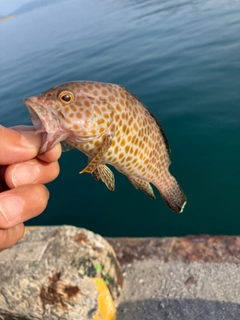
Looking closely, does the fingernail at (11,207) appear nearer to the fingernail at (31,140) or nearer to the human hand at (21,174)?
the human hand at (21,174)

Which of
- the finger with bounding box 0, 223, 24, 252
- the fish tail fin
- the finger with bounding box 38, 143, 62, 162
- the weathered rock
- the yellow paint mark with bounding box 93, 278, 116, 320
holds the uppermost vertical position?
the finger with bounding box 38, 143, 62, 162

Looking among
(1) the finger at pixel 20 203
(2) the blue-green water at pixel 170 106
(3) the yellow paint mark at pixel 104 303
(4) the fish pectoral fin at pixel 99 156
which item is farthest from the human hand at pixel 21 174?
(2) the blue-green water at pixel 170 106

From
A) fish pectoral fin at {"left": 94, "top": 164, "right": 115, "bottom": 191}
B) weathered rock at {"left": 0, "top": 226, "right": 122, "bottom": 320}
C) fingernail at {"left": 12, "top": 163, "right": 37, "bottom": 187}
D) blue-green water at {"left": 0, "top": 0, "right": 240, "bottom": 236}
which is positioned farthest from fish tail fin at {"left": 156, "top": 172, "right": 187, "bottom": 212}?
blue-green water at {"left": 0, "top": 0, "right": 240, "bottom": 236}

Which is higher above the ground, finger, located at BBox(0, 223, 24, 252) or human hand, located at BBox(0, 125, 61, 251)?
human hand, located at BBox(0, 125, 61, 251)

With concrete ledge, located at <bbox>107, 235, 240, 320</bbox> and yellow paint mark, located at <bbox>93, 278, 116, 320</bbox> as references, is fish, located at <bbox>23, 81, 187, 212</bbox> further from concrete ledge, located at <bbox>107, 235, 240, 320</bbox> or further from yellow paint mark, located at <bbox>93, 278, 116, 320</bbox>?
concrete ledge, located at <bbox>107, 235, 240, 320</bbox>

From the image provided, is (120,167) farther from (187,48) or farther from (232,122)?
(187,48)

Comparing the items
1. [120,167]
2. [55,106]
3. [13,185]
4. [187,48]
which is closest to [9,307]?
[13,185]

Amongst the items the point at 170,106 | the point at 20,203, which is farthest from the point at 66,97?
the point at 170,106

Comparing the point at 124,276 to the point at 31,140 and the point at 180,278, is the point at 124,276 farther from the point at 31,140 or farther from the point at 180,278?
the point at 31,140
